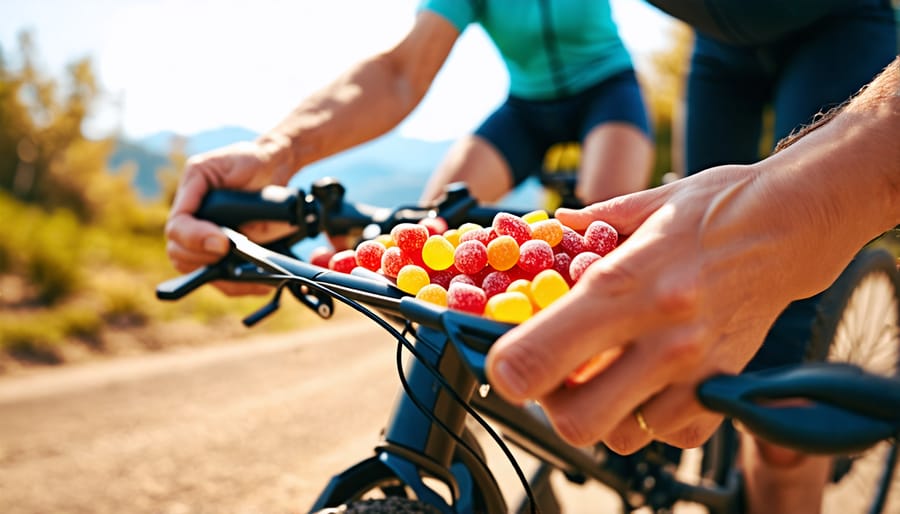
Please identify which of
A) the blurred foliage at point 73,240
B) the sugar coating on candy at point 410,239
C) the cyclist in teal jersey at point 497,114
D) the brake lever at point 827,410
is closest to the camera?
the brake lever at point 827,410

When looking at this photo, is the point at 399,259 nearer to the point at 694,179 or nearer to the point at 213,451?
the point at 694,179

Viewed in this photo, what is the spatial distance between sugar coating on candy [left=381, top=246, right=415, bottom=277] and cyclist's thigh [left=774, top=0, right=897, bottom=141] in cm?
141

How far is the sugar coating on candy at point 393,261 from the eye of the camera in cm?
75

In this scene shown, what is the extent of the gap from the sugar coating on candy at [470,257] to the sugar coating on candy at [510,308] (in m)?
0.12

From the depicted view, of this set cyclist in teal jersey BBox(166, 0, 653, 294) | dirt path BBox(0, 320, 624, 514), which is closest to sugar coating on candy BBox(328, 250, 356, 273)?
cyclist in teal jersey BBox(166, 0, 653, 294)

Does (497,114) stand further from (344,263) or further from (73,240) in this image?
(73,240)

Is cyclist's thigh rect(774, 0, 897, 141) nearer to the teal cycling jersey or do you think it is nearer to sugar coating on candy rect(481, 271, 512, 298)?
the teal cycling jersey

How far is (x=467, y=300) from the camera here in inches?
24.4

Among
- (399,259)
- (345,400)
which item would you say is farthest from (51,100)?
(399,259)

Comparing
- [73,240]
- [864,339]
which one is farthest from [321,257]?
[73,240]

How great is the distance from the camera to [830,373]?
0.46 metres

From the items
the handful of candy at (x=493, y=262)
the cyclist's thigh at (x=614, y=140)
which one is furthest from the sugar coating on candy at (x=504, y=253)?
the cyclist's thigh at (x=614, y=140)

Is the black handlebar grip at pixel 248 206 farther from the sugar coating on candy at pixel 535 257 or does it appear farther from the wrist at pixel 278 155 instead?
the sugar coating on candy at pixel 535 257

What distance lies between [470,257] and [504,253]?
39mm
